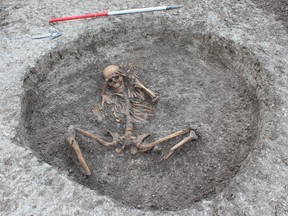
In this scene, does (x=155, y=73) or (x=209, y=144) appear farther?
(x=155, y=73)

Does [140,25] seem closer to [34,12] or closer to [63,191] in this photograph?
[34,12]

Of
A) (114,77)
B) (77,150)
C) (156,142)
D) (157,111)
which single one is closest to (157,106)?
(157,111)

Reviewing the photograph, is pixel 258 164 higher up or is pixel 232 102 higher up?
pixel 258 164

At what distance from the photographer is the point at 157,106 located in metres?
4.11

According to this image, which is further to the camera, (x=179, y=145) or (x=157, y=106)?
(x=157, y=106)

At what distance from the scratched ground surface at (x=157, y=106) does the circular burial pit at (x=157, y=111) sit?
0.01m

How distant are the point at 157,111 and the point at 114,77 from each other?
2.12 feet

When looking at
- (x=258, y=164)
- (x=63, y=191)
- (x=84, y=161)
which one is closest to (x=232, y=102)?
(x=258, y=164)

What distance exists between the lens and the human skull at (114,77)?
3999 mm

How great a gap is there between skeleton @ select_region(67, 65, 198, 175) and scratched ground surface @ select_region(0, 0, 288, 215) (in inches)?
4.9

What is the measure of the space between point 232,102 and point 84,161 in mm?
1901

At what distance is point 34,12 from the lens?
4977 millimetres

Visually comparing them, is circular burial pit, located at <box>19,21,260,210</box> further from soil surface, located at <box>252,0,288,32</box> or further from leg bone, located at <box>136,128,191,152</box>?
soil surface, located at <box>252,0,288,32</box>

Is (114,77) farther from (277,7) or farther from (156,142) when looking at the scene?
(277,7)
